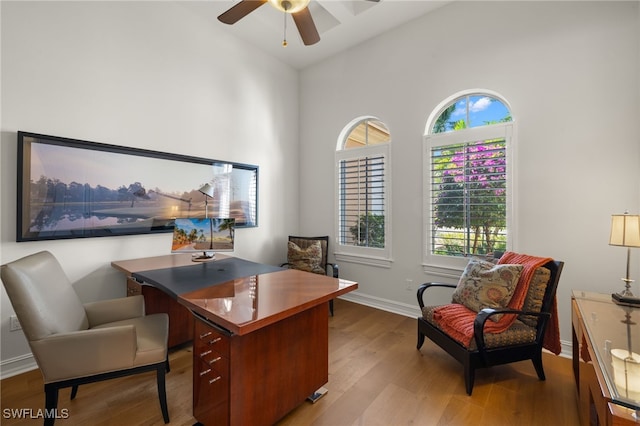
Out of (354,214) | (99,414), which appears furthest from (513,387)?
(99,414)

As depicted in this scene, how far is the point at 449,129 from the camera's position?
11.0 ft

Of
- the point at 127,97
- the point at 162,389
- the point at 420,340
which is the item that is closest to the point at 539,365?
the point at 420,340

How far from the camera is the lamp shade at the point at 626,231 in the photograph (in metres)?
1.94

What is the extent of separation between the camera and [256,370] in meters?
1.58

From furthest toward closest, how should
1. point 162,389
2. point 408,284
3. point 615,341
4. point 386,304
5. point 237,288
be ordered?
point 386,304 < point 408,284 < point 237,288 < point 162,389 < point 615,341

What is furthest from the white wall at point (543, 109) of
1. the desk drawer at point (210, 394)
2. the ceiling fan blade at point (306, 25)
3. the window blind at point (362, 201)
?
the desk drawer at point (210, 394)

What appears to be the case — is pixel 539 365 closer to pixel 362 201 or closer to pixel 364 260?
pixel 364 260

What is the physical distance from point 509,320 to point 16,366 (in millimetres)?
3925

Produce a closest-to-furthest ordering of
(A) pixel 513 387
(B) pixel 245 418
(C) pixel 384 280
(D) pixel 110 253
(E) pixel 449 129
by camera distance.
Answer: (B) pixel 245 418
(A) pixel 513 387
(D) pixel 110 253
(E) pixel 449 129
(C) pixel 384 280

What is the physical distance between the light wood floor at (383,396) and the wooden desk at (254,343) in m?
0.25

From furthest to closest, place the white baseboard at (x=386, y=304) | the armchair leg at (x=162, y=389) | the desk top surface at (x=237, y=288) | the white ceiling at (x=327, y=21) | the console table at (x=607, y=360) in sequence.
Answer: the white baseboard at (x=386, y=304), the white ceiling at (x=327, y=21), the armchair leg at (x=162, y=389), the desk top surface at (x=237, y=288), the console table at (x=607, y=360)

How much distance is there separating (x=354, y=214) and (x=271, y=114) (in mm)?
1960

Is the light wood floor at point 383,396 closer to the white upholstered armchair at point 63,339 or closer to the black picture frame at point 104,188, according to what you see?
the white upholstered armchair at point 63,339

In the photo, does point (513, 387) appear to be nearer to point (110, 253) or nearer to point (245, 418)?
point (245, 418)
